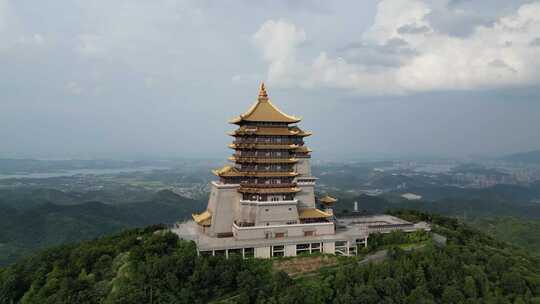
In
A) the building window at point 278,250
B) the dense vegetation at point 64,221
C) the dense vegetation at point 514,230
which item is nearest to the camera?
the building window at point 278,250

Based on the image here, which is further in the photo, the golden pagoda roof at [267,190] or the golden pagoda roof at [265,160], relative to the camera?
the golden pagoda roof at [265,160]

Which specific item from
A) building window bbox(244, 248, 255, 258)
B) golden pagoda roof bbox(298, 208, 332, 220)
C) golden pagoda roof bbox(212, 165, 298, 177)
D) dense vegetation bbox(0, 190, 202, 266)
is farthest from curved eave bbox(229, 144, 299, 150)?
dense vegetation bbox(0, 190, 202, 266)

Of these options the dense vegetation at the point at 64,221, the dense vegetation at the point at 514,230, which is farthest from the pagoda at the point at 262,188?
the dense vegetation at the point at 514,230

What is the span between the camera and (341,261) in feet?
93.2

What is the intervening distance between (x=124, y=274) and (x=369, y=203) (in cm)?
8144

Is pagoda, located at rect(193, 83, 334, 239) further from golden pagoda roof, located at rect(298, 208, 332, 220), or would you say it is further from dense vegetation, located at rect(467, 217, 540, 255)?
dense vegetation, located at rect(467, 217, 540, 255)

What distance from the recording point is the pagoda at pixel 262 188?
30875 mm

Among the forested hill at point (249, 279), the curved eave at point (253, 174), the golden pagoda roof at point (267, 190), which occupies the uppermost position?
the curved eave at point (253, 174)

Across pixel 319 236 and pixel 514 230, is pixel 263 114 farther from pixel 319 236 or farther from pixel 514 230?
pixel 514 230

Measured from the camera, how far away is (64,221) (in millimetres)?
74500

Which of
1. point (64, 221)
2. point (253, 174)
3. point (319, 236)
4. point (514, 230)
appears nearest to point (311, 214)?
point (319, 236)

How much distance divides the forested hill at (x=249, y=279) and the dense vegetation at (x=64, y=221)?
36.0m

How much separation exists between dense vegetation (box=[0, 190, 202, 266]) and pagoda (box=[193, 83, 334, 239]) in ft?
132

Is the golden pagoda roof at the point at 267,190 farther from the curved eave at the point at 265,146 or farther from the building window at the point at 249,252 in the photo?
the building window at the point at 249,252
